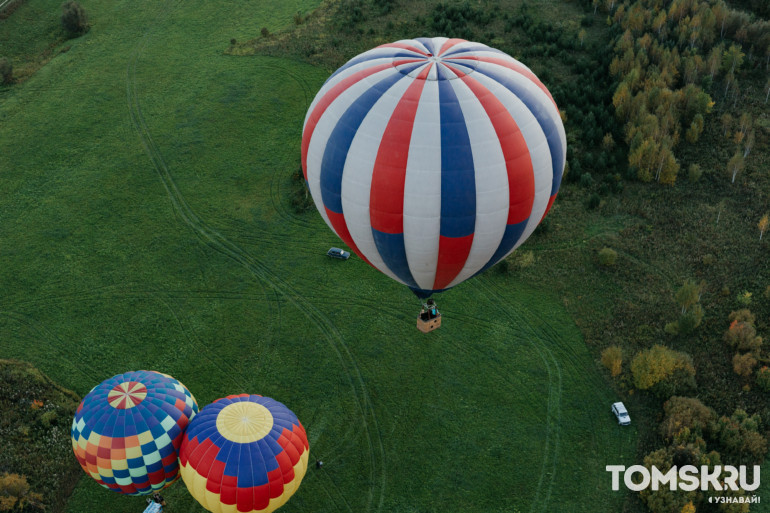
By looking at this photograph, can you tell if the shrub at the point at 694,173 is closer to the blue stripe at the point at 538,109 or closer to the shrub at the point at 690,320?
the shrub at the point at 690,320

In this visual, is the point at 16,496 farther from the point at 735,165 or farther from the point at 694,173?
the point at 735,165

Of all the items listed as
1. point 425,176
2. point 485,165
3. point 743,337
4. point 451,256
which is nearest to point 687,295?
point 743,337

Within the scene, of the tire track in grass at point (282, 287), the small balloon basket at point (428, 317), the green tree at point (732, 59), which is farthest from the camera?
the green tree at point (732, 59)

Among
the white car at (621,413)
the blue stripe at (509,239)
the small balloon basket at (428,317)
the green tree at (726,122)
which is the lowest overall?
the white car at (621,413)

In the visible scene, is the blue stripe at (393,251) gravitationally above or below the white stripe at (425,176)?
below

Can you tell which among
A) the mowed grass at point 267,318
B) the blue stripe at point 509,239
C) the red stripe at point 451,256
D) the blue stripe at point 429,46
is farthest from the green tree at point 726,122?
the red stripe at point 451,256

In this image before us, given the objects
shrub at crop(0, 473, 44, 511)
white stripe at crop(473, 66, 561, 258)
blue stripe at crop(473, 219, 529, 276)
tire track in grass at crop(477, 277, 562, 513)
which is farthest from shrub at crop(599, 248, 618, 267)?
shrub at crop(0, 473, 44, 511)

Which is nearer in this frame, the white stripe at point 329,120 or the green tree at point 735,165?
the white stripe at point 329,120
